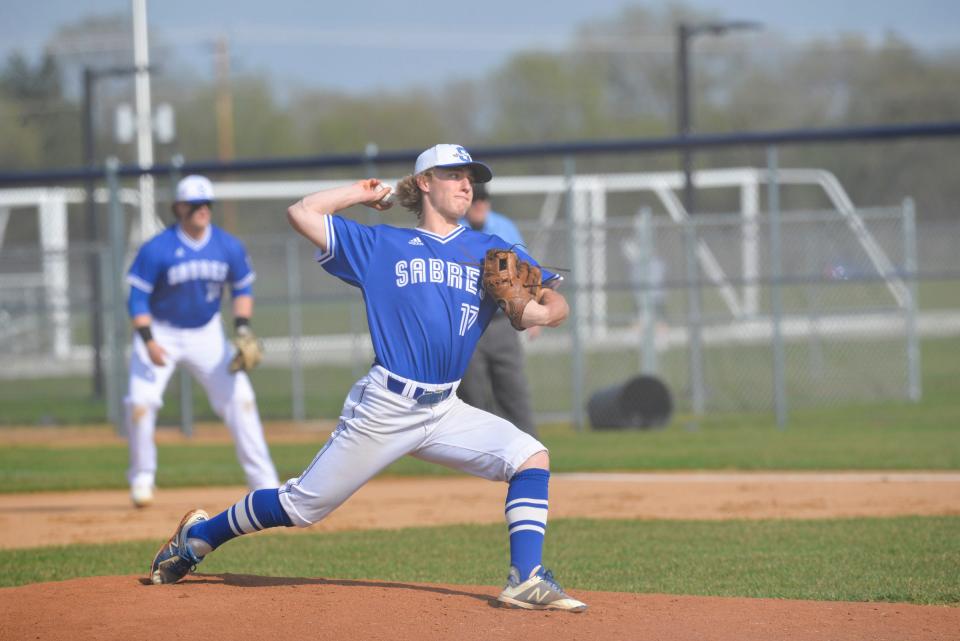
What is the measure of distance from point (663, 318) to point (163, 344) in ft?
35.6

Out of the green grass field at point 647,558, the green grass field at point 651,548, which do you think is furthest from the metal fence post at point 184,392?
the green grass field at point 647,558

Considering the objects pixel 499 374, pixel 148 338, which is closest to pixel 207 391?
pixel 148 338

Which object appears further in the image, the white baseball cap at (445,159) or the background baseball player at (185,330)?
the background baseball player at (185,330)

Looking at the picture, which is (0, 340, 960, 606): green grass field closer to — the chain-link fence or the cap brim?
the cap brim

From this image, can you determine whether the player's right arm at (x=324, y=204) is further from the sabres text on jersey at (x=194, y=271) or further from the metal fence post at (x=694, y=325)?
the metal fence post at (x=694, y=325)

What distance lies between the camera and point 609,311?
88.4ft

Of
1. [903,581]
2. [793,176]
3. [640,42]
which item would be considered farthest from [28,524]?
[640,42]

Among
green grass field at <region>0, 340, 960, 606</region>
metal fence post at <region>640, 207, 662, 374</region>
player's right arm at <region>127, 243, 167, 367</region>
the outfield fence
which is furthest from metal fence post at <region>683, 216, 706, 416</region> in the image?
player's right arm at <region>127, 243, 167, 367</region>

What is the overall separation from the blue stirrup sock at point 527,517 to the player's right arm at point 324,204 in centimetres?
127

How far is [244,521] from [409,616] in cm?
95

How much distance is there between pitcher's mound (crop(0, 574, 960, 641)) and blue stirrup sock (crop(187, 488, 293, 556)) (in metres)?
0.22

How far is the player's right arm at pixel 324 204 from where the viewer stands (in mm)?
5152

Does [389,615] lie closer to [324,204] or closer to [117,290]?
[324,204]

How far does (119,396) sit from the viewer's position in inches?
533
